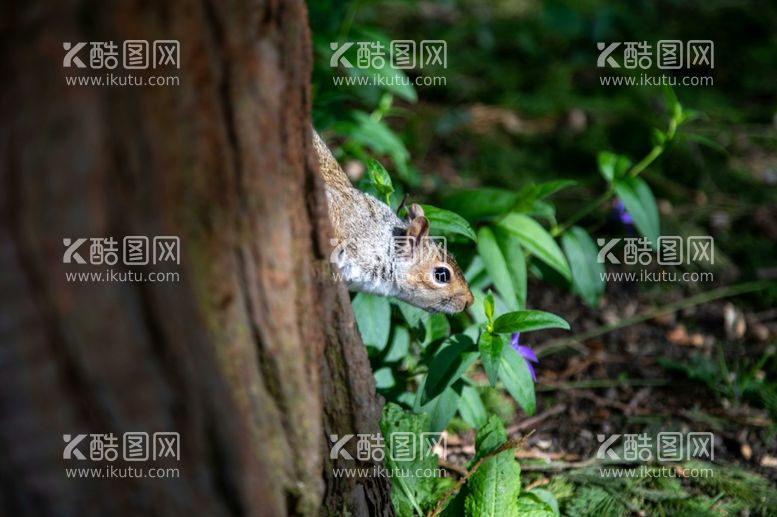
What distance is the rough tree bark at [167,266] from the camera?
1.52m

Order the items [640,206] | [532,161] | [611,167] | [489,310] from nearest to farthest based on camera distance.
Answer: [489,310] → [640,206] → [611,167] → [532,161]

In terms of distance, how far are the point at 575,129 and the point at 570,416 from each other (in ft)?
8.38

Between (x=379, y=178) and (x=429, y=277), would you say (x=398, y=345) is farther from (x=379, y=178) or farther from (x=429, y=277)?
(x=379, y=178)

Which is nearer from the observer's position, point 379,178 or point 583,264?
point 379,178

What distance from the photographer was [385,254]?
3.19 metres

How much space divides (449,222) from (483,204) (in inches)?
→ 15.5

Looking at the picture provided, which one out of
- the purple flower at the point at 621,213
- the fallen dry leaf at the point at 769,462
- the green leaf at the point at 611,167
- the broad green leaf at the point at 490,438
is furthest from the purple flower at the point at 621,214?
the broad green leaf at the point at 490,438

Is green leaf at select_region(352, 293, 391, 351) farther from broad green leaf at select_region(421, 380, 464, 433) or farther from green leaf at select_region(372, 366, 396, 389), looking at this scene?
broad green leaf at select_region(421, 380, 464, 433)

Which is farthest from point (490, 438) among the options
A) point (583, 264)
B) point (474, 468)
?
point (583, 264)

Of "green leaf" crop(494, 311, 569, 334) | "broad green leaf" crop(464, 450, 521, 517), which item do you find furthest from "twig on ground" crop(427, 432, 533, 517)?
"green leaf" crop(494, 311, 569, 334)

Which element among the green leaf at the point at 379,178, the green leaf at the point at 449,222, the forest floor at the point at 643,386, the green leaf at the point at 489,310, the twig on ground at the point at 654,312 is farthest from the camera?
the twig on ground at the point at 654,312

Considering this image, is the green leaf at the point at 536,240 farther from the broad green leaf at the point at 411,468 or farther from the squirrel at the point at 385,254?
the broad green leaf at the point at 411,468

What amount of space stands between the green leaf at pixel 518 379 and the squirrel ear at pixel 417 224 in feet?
1.69

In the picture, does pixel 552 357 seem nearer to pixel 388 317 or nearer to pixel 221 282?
pixel 388 317
